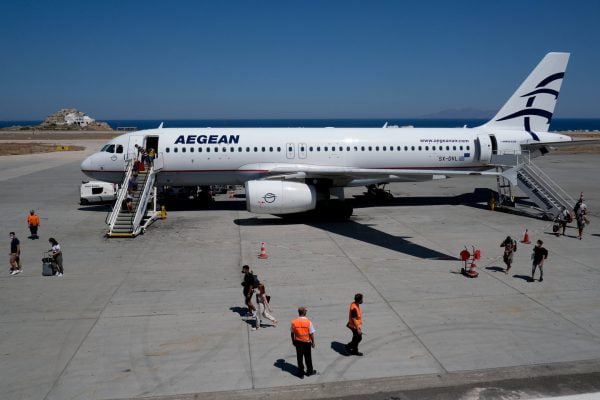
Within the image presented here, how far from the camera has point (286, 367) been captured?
10.3 m

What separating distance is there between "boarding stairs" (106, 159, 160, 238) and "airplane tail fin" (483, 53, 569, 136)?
800 inches

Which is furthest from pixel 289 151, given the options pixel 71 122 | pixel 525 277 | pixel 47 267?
pixel 71 122

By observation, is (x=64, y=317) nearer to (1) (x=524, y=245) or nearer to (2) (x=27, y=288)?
(2) (x=27, y=288)

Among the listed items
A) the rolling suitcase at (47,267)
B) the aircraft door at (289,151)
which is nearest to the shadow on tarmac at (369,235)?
the aircraft door at (289,151)

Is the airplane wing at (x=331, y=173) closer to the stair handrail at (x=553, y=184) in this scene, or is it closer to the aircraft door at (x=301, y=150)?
the aircraft door at (x=301, y=150)

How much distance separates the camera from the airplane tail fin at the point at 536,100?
29016mm

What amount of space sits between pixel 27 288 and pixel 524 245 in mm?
17934

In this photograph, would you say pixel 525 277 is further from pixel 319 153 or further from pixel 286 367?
pixel 319 153

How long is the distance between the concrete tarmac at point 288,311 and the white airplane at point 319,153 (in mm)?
2523

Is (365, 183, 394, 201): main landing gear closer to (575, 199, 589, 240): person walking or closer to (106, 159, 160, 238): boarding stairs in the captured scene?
(575, 199, 589, 240): person walking

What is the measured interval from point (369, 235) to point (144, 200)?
34.9 feet

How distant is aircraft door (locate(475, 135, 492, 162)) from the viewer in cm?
2856

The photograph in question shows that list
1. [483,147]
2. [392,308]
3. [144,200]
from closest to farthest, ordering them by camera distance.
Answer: [392,308], [144,200], [483,147]

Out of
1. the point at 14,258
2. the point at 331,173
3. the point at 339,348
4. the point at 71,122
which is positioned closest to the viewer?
the point at 339,348
